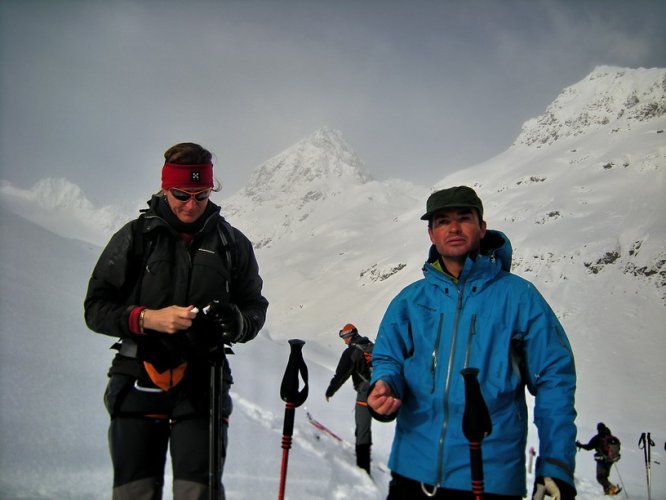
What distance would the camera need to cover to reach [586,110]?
460ft

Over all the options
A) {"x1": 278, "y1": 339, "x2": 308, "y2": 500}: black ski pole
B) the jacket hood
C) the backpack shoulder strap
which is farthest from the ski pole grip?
the jacket hood

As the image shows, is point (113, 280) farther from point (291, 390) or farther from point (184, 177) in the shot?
point (291, 390)

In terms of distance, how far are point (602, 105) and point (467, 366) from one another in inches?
6211

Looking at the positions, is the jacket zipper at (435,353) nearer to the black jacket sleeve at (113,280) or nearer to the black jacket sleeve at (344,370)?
the black jacket sleeve at (113,280)

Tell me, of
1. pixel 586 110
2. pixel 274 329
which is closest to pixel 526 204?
pixel 274 329

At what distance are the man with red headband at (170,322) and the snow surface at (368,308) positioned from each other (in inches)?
76.6

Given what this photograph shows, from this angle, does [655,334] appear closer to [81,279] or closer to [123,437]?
[81,279]

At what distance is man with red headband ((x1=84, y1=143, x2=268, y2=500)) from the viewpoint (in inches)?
98.8

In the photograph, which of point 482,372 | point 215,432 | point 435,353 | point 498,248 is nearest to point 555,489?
point 482,372

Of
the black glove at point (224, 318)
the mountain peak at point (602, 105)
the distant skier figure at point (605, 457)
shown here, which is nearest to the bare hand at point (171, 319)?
the black glove at point (224, 318)

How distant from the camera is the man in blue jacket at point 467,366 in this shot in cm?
235

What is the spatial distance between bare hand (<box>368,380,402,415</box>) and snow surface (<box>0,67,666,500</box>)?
2969mm

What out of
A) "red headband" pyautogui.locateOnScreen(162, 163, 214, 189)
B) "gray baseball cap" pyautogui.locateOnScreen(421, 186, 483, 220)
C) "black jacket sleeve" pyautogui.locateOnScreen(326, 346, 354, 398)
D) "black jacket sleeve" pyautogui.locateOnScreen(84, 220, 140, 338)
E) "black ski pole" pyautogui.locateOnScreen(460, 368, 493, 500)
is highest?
"red headband" pyautogui.locateOnScreen(162, 163, 214, 189)

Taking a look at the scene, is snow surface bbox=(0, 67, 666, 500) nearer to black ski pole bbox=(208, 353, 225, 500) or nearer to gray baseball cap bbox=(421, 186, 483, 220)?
black ski pole bbox=(208, 353, 225, 500)
